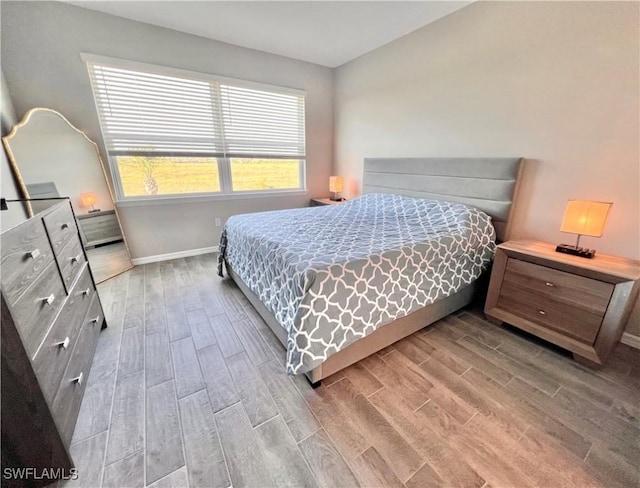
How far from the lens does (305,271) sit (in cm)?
141

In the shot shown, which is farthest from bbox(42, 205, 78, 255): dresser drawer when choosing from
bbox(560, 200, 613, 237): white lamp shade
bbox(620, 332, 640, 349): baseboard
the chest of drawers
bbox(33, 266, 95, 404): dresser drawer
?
bbox(620, 332, 640, 349): baseboard

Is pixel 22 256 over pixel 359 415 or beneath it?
over

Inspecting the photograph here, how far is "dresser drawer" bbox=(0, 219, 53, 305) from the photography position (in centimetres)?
97

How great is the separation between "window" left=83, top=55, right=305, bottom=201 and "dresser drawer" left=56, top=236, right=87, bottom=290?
4.71 ft

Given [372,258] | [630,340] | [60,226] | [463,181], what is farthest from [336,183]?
[630,340]

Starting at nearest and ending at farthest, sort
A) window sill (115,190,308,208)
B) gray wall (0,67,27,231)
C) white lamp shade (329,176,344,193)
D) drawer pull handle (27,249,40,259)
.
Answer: drawer pull handle (27,249,40,259), gray wall (0,67,27,231), window sill (115,190,308,208), white lamp shade (329,176,344,193)

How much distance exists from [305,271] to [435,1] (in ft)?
8.99

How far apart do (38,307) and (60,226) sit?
715mm

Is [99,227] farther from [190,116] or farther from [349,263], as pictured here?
[349,263]

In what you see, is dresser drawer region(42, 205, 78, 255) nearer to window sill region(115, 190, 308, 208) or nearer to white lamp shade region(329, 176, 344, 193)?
window sill region(115, 190, 308, 208)

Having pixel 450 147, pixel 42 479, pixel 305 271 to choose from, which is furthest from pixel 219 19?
pixel 42 479

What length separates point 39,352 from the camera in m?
1.06

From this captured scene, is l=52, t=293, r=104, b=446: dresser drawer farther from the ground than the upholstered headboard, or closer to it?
closer to it

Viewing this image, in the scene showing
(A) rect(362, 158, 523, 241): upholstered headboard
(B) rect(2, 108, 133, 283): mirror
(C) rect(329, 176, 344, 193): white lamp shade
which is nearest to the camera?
(A) rect(362, 158, 523, 241): upholstered headboard
